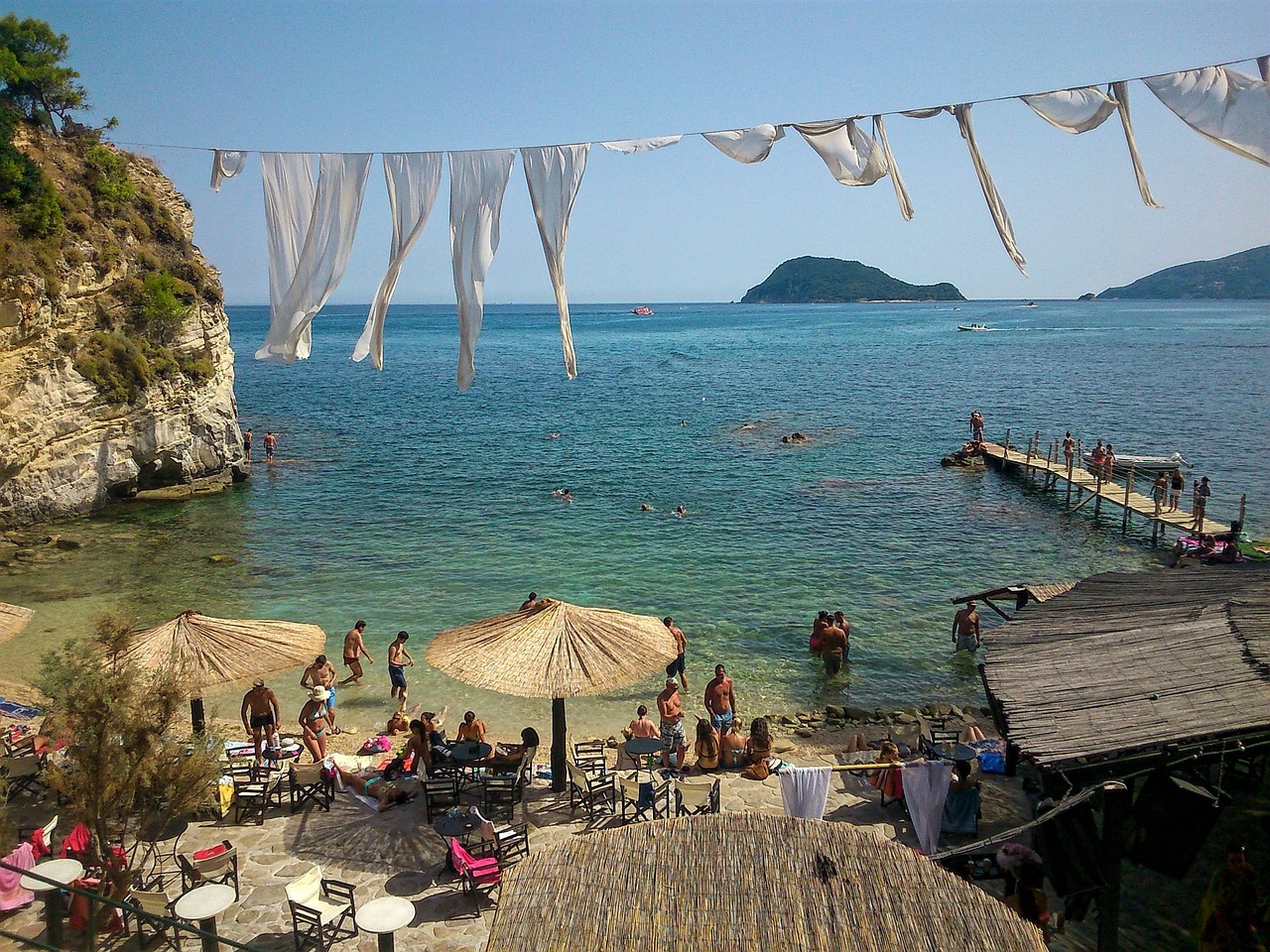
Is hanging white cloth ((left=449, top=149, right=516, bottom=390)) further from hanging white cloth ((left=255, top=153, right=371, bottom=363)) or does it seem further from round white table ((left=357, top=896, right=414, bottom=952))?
round white table ((left=357, top=896, right=414, bottom=952))

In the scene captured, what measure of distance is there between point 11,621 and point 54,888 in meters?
5.36

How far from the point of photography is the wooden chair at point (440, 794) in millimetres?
9375

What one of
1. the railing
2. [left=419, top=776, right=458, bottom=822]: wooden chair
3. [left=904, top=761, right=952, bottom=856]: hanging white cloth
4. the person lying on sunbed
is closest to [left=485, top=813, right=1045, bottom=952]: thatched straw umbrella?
the railing

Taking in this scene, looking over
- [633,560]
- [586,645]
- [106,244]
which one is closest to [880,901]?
[586,645]

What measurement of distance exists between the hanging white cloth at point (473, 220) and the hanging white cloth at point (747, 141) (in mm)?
2115

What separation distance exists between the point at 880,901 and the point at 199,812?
7.82m

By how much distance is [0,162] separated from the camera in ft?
72.9

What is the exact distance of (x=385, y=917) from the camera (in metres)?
6.92

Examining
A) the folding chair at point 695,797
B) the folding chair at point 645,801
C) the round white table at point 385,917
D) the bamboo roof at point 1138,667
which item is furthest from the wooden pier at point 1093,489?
the round white table at point 385,917

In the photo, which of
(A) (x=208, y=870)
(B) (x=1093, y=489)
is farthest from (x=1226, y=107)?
(B) (x=1093, y=489)

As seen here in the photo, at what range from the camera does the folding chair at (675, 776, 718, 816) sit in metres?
9.37

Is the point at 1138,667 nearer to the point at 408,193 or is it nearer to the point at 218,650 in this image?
the point at 408,193

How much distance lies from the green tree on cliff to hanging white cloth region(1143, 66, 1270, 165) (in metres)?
29.8

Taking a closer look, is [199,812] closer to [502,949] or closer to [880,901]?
[502,949]
